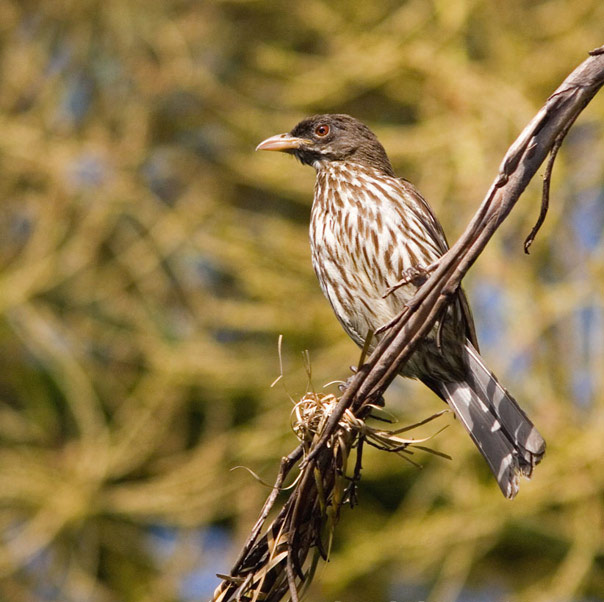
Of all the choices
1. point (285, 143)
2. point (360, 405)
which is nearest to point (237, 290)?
point (285, 143)

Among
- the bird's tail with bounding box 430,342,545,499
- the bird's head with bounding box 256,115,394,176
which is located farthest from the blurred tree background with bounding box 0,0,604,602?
the bird's tail with bounding box 430,342,545,499

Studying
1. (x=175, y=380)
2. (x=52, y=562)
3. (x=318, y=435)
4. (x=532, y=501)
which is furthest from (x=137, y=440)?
(x=318, y=435)

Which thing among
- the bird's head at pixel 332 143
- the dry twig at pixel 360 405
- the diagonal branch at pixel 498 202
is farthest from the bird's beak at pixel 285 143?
the diagonal branch at pixel 498 202

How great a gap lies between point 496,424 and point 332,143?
156cm

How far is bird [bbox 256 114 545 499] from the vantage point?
11.5 feet

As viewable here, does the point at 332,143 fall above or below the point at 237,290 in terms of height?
above

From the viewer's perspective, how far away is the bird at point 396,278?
3.51 m

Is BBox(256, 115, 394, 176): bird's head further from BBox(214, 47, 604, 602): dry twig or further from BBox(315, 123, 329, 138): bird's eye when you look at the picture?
BBox(214, 47, 604, 602): dry twig

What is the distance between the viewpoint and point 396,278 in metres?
3.74

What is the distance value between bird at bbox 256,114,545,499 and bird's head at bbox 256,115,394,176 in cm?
16

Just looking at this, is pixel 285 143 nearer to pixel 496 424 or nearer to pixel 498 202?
pixel 496 424

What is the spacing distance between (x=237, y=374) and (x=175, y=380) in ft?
1.37

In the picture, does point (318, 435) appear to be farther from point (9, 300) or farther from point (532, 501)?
point (9, 300)

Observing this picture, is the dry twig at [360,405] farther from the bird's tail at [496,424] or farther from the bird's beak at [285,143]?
the bird's beak at [285,143]
